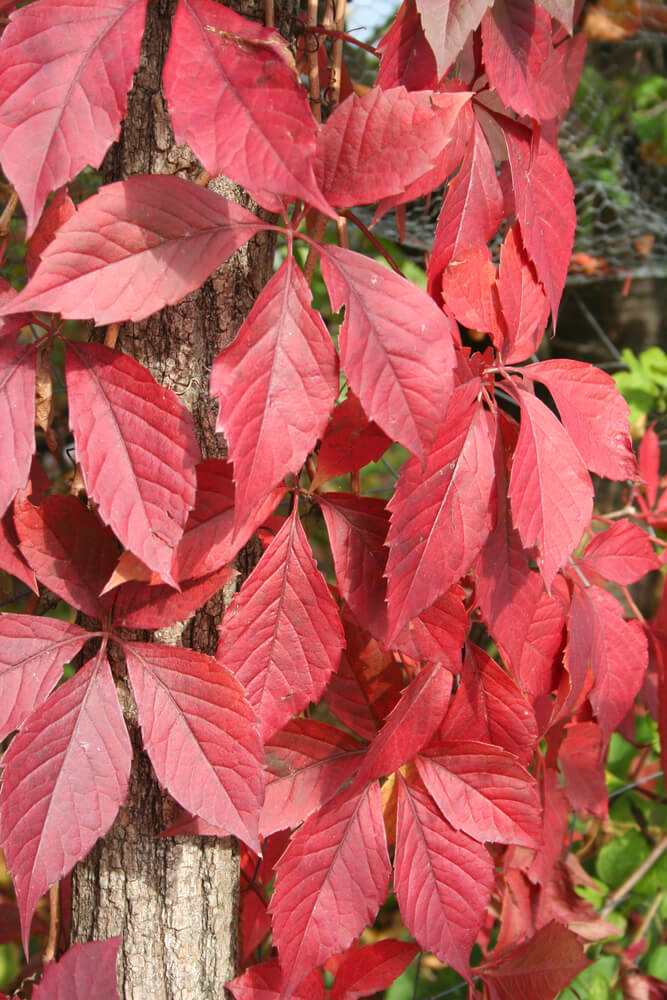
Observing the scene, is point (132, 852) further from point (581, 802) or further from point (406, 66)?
point (406, 66)

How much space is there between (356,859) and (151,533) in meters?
0.36

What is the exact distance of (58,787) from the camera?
59 centimetres

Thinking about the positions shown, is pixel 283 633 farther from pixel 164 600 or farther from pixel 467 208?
pixel 467 208

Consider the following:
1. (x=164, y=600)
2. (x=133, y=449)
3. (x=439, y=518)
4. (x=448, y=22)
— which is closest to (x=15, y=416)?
(x=133, y=449)

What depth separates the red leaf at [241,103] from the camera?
443 mm

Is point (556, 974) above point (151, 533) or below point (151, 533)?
below

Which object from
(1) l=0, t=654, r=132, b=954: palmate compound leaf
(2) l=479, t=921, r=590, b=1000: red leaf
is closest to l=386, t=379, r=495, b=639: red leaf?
(1) l=0, t=654, r=132, b=954: palmate compound leaf

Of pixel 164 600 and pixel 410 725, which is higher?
pixel 164 600

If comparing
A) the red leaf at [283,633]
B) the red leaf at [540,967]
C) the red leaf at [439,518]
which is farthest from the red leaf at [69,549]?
the red leaf at [540,967]

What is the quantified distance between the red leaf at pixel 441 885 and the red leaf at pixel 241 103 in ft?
1.80

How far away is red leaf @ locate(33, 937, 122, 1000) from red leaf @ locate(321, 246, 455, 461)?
1.63ft

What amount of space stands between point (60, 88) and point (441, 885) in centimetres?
69

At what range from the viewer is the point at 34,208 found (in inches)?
17.6

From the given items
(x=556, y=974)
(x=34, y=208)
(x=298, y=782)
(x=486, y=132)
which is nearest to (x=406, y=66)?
(x=486, y=132)
